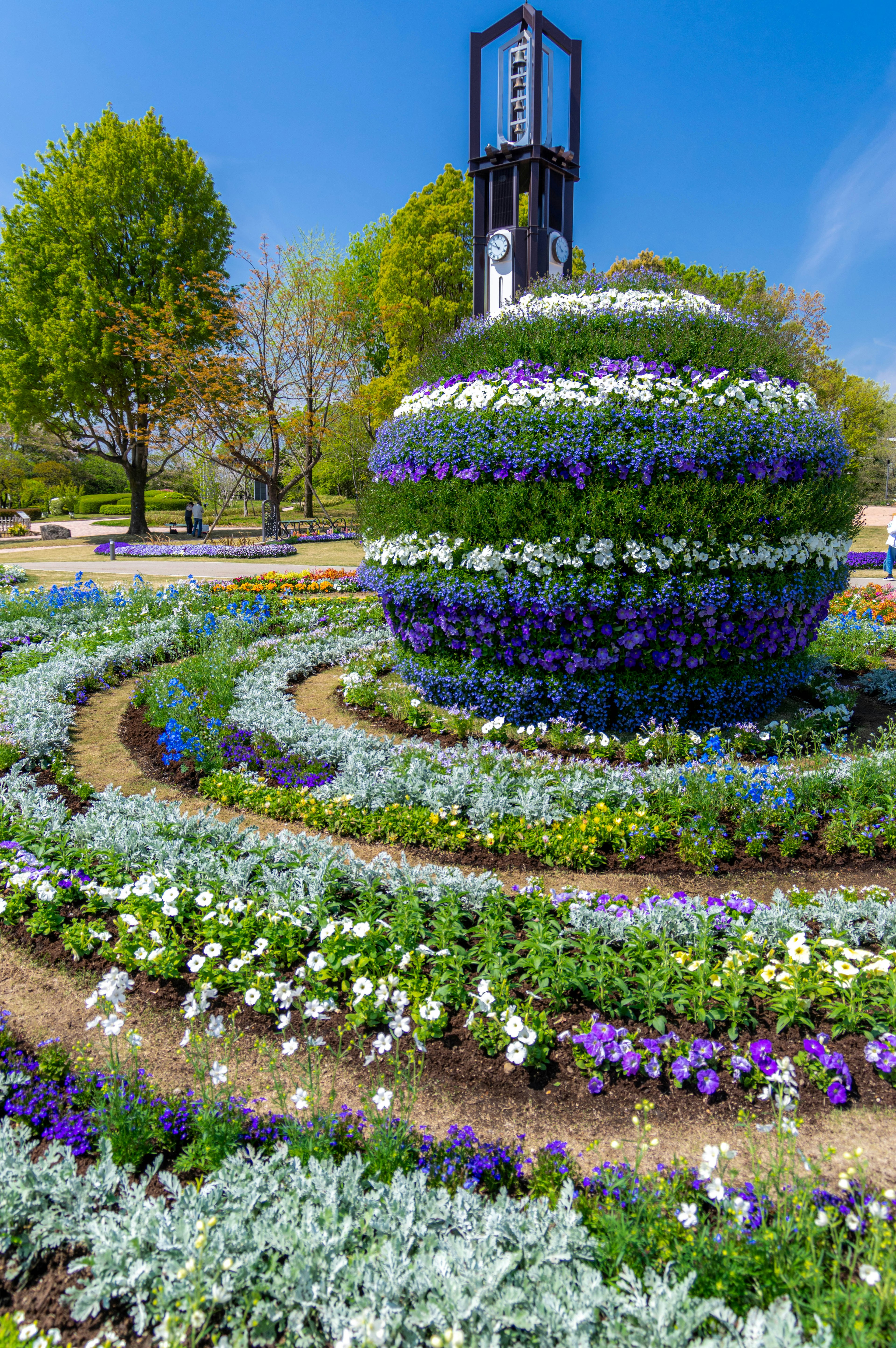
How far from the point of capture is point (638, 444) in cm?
546

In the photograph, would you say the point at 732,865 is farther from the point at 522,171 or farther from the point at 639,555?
the point at 522,171

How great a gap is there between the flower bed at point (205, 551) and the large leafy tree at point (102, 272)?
4.99 m

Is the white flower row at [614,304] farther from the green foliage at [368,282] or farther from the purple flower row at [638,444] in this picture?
the green foliage at [368,282]

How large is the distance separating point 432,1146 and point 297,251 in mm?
31067

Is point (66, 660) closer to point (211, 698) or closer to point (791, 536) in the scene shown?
point (211, 698)

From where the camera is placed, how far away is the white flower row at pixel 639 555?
5469 millimetres

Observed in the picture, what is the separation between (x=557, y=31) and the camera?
10789 millimetres

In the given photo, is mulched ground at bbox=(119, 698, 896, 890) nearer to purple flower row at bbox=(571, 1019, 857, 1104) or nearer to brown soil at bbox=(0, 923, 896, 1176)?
brown soil at bbox=(0, 923, 896, 1176)

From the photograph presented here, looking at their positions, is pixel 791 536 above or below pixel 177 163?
below

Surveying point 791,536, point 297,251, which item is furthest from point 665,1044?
point 297,251

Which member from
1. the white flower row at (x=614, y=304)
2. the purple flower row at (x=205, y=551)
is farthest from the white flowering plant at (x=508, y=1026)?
the purple flower row at (x=205, y=551)

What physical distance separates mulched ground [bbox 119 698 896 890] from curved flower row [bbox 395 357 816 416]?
337 centimetres

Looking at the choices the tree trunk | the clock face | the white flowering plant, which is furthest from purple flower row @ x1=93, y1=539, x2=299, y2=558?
the white flowering plant

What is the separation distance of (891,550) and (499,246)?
10.1 m
